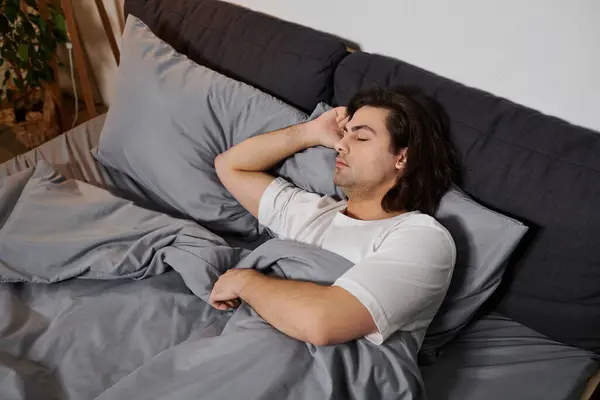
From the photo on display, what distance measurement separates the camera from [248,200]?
138 cm

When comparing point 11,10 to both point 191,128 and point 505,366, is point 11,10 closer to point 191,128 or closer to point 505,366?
point 191,128

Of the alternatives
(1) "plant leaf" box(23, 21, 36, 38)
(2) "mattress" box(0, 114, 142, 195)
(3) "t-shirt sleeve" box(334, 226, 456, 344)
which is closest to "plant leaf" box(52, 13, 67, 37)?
(1) "plant leaf" box(23, 21, 36, 38)

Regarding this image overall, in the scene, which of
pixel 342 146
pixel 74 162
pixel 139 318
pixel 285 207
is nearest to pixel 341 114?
pixel 342 146

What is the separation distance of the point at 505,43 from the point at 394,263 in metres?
0.61

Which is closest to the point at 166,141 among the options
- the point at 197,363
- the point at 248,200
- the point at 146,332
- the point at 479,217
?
the point at 248,200

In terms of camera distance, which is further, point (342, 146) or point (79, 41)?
point (79, 41)

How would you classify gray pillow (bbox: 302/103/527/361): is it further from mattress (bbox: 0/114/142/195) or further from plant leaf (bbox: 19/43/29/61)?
plant leaf (bbox: 19/43/29/61)

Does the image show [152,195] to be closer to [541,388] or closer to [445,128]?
[445,128]

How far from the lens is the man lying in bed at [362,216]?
0.98 m

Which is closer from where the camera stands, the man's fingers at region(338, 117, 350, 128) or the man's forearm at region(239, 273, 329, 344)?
the man's forearm at region(239, 273, 329, 344)

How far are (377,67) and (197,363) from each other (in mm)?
860

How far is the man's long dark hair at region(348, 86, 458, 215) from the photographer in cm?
117

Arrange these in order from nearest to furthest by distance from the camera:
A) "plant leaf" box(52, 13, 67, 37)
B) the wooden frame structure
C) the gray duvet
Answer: the gray duvet
the wooden frame structure
"plant leaf" box(52, 13, 67, 37)

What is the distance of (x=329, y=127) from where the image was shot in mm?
1328
